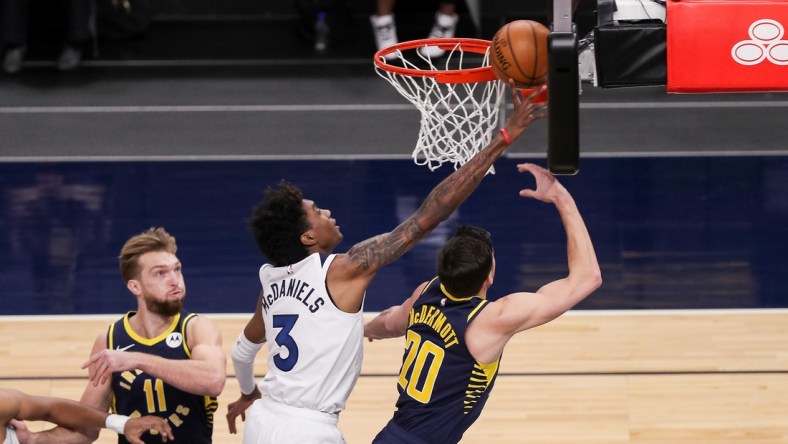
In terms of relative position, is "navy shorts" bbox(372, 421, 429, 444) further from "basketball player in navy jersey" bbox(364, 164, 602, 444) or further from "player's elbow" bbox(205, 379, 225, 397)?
"player's elbow" bbox(205, 379, 225, 397)

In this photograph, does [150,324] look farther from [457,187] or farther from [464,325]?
[457,187]

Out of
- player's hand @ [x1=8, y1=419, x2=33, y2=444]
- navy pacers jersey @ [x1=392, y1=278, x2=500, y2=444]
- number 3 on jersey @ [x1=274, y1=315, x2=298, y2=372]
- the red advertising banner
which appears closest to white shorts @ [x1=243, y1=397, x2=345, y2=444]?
number 3 on jersey @ [x1=274, y1=315, x2=298, y2=372]

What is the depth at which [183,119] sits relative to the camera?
1182 centimetres

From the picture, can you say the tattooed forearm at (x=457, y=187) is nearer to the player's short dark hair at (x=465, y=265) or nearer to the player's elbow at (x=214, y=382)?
the player's short dark hair at (x=465, y=265)

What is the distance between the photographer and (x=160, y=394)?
182 inches

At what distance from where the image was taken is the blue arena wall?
8.06m

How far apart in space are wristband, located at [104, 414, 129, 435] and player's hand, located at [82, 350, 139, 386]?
21cm

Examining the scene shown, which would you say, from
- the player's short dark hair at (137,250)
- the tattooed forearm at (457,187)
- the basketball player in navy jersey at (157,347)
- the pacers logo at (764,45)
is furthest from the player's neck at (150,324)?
the pacers logo at (764,45)

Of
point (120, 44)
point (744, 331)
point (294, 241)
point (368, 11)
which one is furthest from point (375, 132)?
point (294, 241)

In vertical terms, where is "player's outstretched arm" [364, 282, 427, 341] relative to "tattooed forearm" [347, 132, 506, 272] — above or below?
below

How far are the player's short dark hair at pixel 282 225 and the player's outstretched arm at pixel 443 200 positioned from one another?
0.73 feet

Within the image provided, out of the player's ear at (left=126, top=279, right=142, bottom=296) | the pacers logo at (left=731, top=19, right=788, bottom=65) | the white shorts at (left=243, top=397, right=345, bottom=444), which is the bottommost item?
the white shorts at (left=243, top=397, right=345, bottom=444)

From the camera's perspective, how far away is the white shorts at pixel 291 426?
4594 mm

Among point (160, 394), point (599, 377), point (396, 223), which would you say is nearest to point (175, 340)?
point (160, 394)
